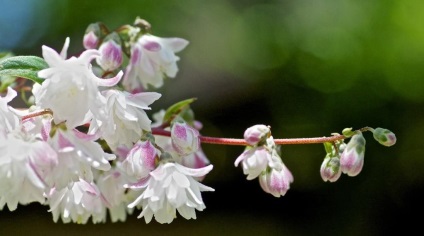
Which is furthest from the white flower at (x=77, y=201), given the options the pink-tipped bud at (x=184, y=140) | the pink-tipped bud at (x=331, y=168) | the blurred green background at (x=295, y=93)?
the blurred green background at (x=295, y=93)

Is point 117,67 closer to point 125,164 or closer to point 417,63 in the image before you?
point 125,164

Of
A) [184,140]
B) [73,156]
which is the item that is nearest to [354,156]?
[184,140]

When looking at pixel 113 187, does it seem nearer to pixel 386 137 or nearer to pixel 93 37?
pixel 93 37

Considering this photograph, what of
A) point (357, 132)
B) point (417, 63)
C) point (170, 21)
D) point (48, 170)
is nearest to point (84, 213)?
point (48, 170)

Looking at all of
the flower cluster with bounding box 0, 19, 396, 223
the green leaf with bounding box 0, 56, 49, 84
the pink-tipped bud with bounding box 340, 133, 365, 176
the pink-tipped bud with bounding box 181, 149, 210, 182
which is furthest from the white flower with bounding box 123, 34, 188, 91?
the pink-tipped bud with bounding box 340, 133, 365, 176

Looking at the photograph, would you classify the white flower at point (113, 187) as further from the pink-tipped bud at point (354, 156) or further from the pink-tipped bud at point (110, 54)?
the pink-tipped bud at point (354, 156)
